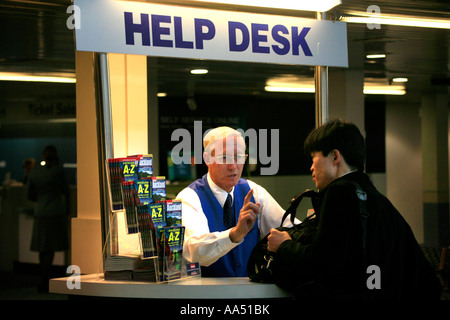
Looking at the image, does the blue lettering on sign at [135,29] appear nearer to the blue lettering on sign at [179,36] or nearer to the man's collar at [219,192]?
the blue lettering on sign at [179,36]

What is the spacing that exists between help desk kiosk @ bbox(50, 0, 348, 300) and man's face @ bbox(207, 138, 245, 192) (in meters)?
0.48

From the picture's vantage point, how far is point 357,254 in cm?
243

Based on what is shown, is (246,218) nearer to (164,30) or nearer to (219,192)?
(219,192)

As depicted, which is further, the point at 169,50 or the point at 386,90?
the point at 386,90

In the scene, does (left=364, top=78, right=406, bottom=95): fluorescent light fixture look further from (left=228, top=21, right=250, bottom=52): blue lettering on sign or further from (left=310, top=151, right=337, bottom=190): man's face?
(left=310, top=151, right=337, bottom=190): man's face

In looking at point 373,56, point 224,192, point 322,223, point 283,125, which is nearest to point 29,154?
point 283,125

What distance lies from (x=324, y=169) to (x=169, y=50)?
3.44 ft

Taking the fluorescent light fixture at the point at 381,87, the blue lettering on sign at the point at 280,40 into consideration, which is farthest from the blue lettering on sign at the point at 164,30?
the fluorescent light fixture at the point at 381,87

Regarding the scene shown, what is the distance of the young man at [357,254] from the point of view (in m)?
2.42

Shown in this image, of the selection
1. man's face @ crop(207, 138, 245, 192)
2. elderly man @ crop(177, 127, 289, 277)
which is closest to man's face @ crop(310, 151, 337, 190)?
elderly man @ crop(177, 127, 289, 277)

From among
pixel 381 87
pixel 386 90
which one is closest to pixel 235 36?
pixel 381 87

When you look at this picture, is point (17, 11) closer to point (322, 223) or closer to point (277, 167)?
point (322, 223)

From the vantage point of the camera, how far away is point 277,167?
40.6 ft
